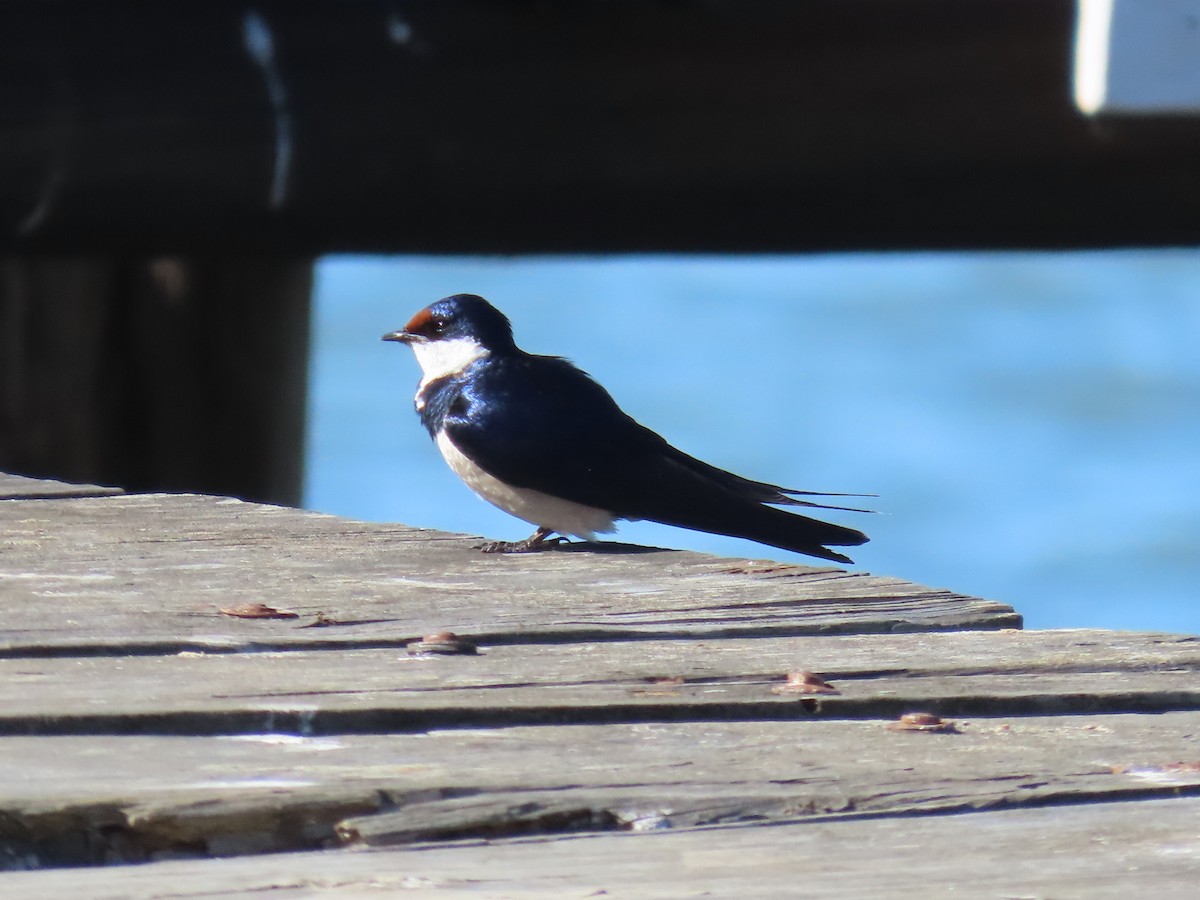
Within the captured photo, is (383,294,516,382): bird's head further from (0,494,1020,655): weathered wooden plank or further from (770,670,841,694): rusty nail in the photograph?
(770,670,841,694): rusty nail

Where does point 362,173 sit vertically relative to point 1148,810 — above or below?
above

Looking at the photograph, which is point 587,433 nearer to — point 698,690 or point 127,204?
point 127,204

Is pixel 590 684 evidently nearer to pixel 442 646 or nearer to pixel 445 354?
pixel 442 646

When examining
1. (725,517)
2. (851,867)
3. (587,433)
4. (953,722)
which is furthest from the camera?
(587,433)

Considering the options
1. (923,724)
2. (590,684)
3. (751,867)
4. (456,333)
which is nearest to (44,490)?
(590,684)

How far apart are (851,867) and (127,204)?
11.6 feet

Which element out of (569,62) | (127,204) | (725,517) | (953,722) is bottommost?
(953,722)

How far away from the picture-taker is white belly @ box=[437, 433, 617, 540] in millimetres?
3744

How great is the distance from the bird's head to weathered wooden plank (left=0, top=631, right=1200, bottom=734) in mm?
2578

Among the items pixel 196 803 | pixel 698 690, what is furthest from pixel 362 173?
pixel 196 803

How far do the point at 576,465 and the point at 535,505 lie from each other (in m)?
0.14

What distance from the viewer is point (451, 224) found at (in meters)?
4.48

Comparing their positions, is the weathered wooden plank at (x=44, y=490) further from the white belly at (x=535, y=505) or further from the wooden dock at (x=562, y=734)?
the white belly at (x=535, y=505)

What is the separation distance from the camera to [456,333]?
453 centimetres
